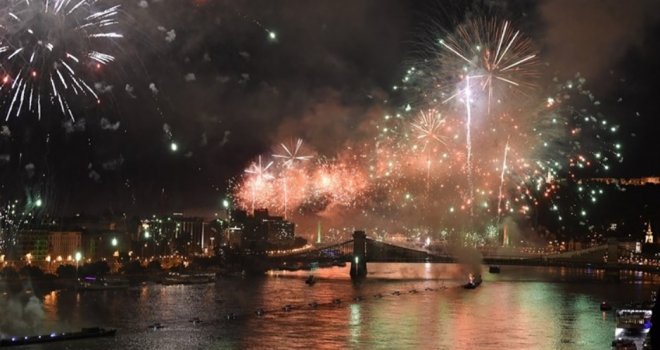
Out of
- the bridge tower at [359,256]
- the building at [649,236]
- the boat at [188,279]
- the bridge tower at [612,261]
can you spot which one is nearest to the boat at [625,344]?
the bridge tower at [612,261]

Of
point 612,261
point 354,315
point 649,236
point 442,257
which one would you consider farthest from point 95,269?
point 649,236

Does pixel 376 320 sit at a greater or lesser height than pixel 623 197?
lesser

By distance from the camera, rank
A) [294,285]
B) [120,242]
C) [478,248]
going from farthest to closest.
A: [120,242], [478,248], [294,285]

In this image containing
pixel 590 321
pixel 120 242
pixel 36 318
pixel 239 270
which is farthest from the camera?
pixel 120 242

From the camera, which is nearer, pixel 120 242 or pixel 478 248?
pixel 478 248

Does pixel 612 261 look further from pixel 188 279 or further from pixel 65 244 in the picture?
pixel 65 244

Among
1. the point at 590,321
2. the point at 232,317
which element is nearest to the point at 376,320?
the point at 232,317

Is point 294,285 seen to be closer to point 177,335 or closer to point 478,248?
point 478,248
